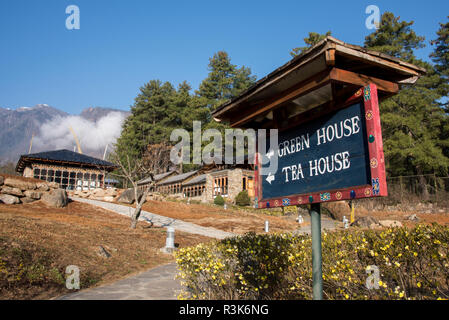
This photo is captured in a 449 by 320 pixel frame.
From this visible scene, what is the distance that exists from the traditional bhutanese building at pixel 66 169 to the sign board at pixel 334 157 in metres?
32.6

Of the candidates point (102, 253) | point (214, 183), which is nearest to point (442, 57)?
point (214, 183)

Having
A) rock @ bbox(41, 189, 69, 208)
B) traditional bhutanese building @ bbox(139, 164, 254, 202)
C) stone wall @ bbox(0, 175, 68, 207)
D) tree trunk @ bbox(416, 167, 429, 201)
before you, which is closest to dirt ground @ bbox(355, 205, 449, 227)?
tree trunk @ bbox(416, 167, 429, 201)

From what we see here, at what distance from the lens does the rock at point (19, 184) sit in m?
20.9

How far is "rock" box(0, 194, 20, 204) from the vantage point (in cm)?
1936

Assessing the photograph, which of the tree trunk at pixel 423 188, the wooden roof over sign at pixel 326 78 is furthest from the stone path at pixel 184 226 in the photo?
the tree trunk at pixel 423 188

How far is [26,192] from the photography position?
68.6 ft

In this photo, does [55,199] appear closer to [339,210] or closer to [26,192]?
[26,192]

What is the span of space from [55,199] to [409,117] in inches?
1203

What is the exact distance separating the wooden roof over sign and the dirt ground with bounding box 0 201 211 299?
5.79m

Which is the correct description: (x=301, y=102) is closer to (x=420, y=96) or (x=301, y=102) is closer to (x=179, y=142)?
(x=420, y=96)

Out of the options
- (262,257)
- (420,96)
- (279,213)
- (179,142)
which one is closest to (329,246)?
(262,257)

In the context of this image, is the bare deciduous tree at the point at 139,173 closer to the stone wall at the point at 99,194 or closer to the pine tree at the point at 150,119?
the stone wall at the point at 99,194

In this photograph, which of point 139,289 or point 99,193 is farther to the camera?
point 99,193

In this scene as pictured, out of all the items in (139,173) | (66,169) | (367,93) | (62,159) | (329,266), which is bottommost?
(329,266)
